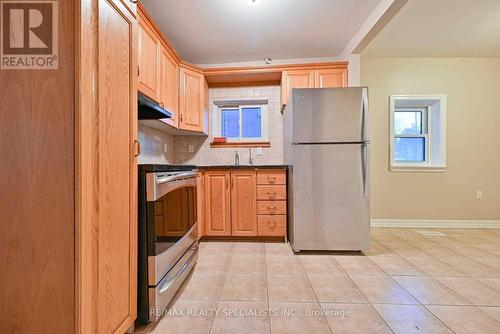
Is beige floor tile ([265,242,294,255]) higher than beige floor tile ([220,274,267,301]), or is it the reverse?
beige floor tile ([220,274,267,301])

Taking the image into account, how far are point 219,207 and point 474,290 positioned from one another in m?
2.30

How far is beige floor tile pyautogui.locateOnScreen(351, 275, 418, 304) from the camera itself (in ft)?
4.94

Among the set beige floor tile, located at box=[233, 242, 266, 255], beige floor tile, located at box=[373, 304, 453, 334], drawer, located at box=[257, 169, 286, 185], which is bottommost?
beige floor tile, located at box=[233, 242, 266, 255]

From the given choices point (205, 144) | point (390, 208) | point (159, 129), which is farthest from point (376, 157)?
point (159, 129)

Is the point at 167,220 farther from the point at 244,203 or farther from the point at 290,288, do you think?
the point at 244,203

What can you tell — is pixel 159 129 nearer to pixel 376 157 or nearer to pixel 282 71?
pixel 282 71

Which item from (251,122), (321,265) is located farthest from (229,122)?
(321,265)

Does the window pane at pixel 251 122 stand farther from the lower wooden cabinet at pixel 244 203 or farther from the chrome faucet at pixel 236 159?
the lower wooden cabinet at pixel 244 203

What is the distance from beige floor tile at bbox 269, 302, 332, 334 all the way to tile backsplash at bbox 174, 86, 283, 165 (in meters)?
2.15

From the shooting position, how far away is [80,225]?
821 mm

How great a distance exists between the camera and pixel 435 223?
3.39 metres

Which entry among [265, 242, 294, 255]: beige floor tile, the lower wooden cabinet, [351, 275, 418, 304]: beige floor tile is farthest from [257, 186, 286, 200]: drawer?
[351, 275, 418, 304]: beige floor tile

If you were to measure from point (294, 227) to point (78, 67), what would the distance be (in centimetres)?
211

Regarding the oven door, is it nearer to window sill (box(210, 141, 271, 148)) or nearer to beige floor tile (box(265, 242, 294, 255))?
beige floor tile (box(265, 242, 294, 255))
